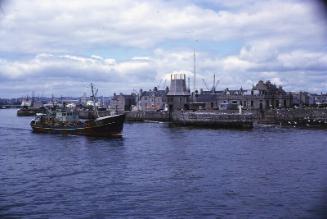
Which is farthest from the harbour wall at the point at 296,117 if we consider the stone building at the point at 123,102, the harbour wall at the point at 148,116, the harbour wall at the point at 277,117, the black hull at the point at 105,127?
the stone building at the point at 123,102

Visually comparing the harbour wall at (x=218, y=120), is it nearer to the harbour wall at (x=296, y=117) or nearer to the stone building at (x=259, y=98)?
the harbour wall at (x=296, y=117)

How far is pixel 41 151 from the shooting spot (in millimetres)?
37500

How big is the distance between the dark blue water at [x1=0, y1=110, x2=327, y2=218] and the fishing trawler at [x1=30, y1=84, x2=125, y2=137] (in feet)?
36.1

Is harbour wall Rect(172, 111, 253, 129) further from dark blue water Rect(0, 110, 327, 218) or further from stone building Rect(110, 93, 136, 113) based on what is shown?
stone building Rect(110, 93, 136, 113)

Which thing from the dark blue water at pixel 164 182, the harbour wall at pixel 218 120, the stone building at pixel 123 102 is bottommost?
the dark blue water at pixel 164 182

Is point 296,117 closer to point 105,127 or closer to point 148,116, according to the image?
point 148,116

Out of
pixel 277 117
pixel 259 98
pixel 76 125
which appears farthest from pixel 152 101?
pixel 76 125

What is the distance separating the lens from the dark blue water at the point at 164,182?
1773 centimetres

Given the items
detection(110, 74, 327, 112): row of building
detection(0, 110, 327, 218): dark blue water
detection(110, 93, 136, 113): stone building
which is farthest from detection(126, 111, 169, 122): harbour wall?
detection(0, 110, 327, 218): dark blue water

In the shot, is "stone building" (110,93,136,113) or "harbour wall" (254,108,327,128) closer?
"harbour wall" (254,108,327,128)

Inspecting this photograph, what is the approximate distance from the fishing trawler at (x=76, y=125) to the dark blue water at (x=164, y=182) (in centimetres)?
1100

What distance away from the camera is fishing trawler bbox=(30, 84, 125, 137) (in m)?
51.1

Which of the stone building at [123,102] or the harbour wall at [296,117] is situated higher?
the stone building at [123,102]

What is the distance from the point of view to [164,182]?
76.5 feet
